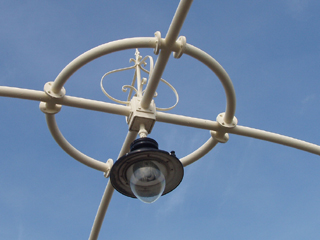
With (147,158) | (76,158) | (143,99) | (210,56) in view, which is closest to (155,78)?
(143,99)

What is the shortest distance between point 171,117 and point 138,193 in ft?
5.27

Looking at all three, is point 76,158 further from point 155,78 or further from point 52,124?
point 155,78

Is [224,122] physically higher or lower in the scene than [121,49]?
lower

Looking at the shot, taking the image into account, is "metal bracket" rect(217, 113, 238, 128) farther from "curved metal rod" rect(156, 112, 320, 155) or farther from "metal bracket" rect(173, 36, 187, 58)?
"metal bracket" rect(173, 36, 187, 58)

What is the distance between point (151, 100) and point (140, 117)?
28 cm

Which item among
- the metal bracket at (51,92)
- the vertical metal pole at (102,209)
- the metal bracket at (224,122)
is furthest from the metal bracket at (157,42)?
the vertical metal pole at (102,209)

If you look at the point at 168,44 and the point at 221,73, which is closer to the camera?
the point at 168,44

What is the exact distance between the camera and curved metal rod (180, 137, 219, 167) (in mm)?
A: 6535

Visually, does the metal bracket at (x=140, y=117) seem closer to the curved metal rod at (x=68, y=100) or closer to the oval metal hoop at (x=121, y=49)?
the curved metal rod at (x=68, y=100)

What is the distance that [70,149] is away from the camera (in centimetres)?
645

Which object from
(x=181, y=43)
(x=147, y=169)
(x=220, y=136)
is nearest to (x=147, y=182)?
(x=147, y=169)

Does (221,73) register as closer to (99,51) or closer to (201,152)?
(201,152)

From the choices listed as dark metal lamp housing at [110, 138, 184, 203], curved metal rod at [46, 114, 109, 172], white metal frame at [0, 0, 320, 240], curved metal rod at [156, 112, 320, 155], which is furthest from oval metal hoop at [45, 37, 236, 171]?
dark metal lamp housing at [110, 138, 184, 203]

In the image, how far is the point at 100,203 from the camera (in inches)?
272
